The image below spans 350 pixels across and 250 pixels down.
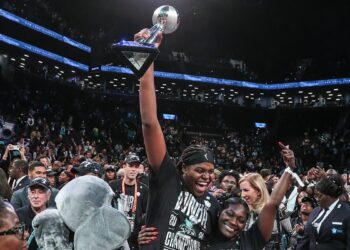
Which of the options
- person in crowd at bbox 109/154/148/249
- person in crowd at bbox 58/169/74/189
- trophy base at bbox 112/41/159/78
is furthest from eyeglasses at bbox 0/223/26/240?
person in crowd at bbox 58/169/74/189

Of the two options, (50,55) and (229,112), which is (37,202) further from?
(229,112)

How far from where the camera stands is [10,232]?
6.31ft

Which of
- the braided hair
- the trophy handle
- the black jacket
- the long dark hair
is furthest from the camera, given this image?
the long dark hair

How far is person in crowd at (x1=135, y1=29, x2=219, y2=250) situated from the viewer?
2486 mm

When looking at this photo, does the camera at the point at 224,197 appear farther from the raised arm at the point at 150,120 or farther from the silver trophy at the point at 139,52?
the silver trophy at the point at 139,52

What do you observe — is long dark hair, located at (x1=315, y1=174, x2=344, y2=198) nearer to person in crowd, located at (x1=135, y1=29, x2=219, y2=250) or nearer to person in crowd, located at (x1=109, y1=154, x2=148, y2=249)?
person in crowd, located at (x1=109, y1=154, x2=148, y2=249)

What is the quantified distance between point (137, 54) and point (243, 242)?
1417 mm

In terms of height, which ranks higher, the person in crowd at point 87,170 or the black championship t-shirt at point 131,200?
the person in crowd at point 87,170

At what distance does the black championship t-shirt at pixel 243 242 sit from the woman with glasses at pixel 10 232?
4.04 feet

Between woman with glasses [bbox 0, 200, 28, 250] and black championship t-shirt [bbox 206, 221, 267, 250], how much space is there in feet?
4.04

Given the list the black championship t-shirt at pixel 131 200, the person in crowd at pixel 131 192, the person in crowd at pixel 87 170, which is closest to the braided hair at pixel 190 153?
the black championship t-shirt at pixel 131 200

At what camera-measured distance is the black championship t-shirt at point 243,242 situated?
2814 millimetres

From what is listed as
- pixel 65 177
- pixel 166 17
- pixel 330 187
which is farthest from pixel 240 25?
pixel 166 17

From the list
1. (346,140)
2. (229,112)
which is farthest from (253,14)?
(346,140)
